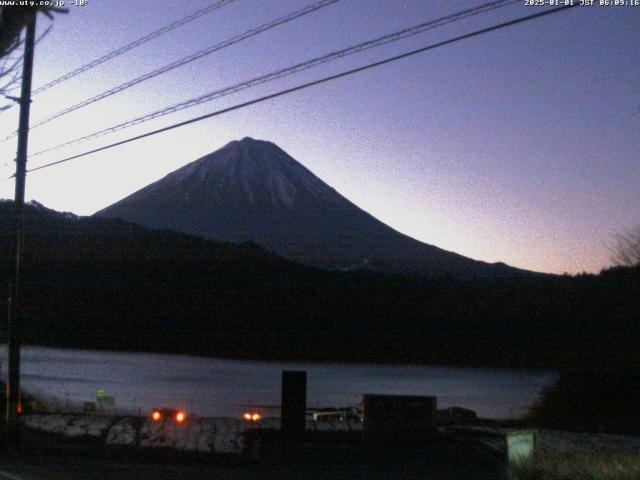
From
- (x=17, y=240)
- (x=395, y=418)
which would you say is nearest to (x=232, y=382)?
(x=395, y=418)

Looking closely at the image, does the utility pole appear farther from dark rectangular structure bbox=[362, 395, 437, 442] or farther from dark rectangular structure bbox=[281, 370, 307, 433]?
dark rectangular structure bbox=[362, 395, 437, 442]

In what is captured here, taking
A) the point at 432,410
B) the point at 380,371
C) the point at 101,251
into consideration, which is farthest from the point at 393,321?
the point at 432,410

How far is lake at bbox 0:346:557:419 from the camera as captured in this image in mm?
35094

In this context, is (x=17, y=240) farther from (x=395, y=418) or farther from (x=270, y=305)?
(x=270, y=305)

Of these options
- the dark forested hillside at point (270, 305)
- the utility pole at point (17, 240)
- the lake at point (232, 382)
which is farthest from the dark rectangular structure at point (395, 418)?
the dark forested hillside at point (270, 305)

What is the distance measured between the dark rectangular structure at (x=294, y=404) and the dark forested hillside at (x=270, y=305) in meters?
19.0

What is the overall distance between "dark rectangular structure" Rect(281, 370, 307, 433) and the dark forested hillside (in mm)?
19039

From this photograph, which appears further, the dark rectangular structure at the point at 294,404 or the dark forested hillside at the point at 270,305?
the dark forested hillside at the point at 270,305

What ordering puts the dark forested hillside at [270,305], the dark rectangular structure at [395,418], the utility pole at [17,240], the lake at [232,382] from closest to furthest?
the utility pole at [17,240] → the dark rectangular structure at [395,418] → the lake at [232,382] → the dark forested hillside at [270,305]

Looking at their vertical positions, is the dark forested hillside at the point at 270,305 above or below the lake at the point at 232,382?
above

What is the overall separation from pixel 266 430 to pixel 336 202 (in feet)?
307

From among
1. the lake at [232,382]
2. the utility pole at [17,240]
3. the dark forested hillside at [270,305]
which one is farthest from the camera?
the dark forested hillside at [270,305]

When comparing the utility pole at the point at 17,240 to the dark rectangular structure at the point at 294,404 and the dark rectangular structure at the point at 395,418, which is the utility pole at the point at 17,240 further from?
the dark rectangular structure at the point at 395,418

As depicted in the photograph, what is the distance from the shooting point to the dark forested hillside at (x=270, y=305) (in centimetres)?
4862
